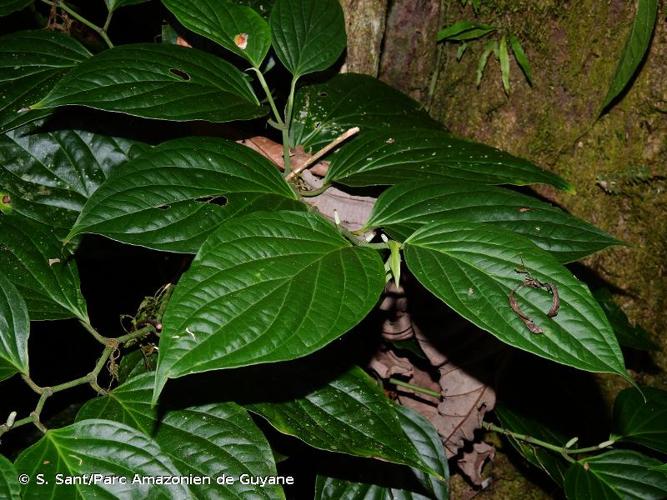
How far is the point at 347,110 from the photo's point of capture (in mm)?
1487

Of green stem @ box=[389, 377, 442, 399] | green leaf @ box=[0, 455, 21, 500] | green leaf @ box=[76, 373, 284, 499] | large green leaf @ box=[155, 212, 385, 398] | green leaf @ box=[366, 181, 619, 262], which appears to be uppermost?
green leaf @ box=[366, 181, 619, 262]

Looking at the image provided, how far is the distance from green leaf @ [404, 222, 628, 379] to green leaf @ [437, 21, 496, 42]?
3.09 feet

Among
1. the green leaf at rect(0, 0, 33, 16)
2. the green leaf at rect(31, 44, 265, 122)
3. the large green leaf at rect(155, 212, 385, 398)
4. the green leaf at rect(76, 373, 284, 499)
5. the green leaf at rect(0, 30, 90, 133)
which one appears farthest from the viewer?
the green leaf at rect(0, 0, 33, 16)

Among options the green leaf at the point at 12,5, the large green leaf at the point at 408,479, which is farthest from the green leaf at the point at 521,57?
the green leaf at the point at 12,5

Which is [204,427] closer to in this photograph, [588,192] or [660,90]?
[588,192]

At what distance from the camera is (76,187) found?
1.32m

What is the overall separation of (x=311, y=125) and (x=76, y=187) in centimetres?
54

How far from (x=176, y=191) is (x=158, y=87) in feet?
0.81

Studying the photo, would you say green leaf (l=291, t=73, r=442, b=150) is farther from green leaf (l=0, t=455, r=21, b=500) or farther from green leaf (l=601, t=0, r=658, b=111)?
green leaf (l=0, t=455, r=21, b=500)

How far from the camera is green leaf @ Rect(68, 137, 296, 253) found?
0.96 m

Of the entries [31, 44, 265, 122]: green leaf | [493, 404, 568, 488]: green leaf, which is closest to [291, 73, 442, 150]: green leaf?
[31, 44, 265, 122]: green leaf

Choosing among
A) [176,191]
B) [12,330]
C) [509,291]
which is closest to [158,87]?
[176,191]

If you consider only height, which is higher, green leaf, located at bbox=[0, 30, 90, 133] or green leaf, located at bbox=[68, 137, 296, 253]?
green leaf, located at bbox=[0, 30, 90, 133]

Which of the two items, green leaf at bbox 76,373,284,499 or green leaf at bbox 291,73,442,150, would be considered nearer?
green leaf at bbox 76,373,284,499
